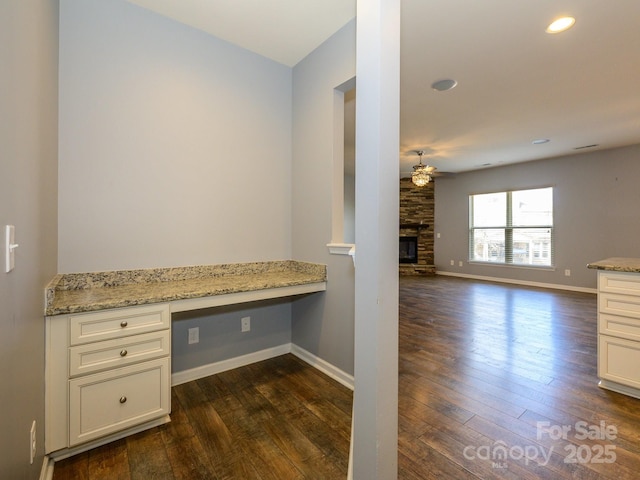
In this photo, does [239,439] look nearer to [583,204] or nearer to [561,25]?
[561,25]

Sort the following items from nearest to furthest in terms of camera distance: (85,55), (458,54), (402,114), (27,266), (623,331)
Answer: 1. (27,266)
2. (85,55)
3. (623,331)
4. (458,54)
5. (402,114)

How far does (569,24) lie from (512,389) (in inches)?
109

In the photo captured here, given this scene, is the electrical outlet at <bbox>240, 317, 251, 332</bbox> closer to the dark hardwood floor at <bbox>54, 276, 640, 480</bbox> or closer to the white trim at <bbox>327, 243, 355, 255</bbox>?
the dark hardwood floor at <bbox>54, 276, 640, 480</bbox>

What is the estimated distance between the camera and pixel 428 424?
181 cm

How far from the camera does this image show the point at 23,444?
1.03m

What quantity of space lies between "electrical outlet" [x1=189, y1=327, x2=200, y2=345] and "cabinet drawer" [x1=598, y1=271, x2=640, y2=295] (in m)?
3.16

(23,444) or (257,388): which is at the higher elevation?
(23,444)

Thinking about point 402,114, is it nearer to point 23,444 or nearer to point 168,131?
point 168,131

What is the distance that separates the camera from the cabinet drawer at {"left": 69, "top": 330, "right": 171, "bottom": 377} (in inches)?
60.1

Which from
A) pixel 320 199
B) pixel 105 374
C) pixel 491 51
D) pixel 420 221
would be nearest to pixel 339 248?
pixel 320 199

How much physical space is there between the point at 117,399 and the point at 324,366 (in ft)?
4.87

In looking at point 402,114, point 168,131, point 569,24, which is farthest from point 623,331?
point 168,131

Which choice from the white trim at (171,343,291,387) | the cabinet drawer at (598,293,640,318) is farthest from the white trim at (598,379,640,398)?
the white trim at (171,343,291,387)

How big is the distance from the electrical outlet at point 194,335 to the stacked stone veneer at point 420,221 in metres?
6.73
